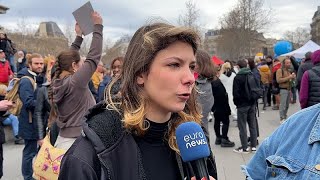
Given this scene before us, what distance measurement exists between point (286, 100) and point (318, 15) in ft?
203

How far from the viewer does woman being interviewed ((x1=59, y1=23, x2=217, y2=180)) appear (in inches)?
60.4

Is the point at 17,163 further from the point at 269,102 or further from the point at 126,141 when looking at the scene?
the point at 269,102

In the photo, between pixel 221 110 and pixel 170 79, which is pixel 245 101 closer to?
pixel 221 110

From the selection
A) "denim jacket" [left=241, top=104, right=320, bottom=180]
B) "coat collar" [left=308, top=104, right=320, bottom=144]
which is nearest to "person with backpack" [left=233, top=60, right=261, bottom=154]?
"denim jacket" [left=241, top=104, right=320, bottom=180]

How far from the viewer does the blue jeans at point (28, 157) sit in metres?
5.45

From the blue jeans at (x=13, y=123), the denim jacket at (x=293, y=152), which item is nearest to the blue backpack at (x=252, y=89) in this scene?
the blue jeans at (x=13, y=123)

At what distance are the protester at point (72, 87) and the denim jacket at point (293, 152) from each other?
7.22ft

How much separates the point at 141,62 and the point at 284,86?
10.4 metres

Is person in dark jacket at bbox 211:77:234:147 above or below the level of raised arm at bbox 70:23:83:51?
below

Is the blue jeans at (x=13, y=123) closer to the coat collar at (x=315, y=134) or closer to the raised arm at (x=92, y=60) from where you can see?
the raised arm at (x=92, y=60)

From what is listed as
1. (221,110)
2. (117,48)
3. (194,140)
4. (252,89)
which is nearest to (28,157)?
(252,89)

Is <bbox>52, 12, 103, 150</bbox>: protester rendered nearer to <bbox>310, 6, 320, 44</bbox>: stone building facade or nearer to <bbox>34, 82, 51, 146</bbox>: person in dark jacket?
<bbox>34, 82, 51, 146</bbox>: person in dark jacket

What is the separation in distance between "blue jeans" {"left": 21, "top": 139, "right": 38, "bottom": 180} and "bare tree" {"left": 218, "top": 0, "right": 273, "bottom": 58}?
95.4 ft

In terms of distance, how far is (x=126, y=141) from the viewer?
162 centimetres
